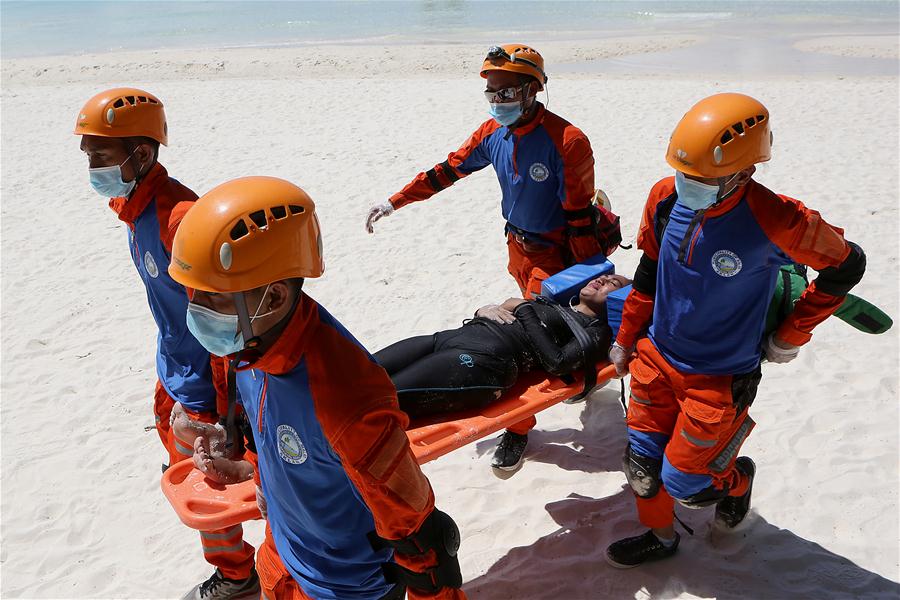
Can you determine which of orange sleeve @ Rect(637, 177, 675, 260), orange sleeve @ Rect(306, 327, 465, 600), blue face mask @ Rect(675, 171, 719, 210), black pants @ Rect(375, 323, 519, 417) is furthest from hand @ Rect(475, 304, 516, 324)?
orange sleeve @ Rect(306, 327, 465, 600)

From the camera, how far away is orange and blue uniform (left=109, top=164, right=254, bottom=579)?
3.38m

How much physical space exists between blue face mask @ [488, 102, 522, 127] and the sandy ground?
7.07ft

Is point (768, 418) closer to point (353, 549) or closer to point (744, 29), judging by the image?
point (353, 549)

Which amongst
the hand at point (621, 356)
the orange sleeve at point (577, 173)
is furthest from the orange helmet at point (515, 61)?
the hand at point (621, 356)

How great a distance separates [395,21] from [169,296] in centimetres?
4404

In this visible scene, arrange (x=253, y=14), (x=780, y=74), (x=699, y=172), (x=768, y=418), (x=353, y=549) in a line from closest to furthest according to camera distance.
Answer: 1. (x=353, y=549)
2. (x=699, y=172)
3. (x=768, y=418)
4. (x=780, y=74)
5. (x=253, y=14)

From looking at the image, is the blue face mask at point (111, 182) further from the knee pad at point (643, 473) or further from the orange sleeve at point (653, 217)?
the knee pad at point (643, 473)

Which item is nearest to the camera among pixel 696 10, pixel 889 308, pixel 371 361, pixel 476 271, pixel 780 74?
pixel 371 361

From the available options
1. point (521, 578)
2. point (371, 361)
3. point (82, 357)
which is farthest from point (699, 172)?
point (82, 357)

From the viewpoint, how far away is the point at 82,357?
648cm

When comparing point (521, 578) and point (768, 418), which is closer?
point (521, 578)

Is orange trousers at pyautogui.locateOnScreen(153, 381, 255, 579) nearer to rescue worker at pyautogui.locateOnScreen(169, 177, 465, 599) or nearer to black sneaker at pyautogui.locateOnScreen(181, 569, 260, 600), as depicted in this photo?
black sneaker at pyautogui.locateOnScreen(181, 569, 260, 600)

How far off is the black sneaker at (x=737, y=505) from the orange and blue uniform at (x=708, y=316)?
161mm

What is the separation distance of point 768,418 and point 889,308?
2.19 metres
